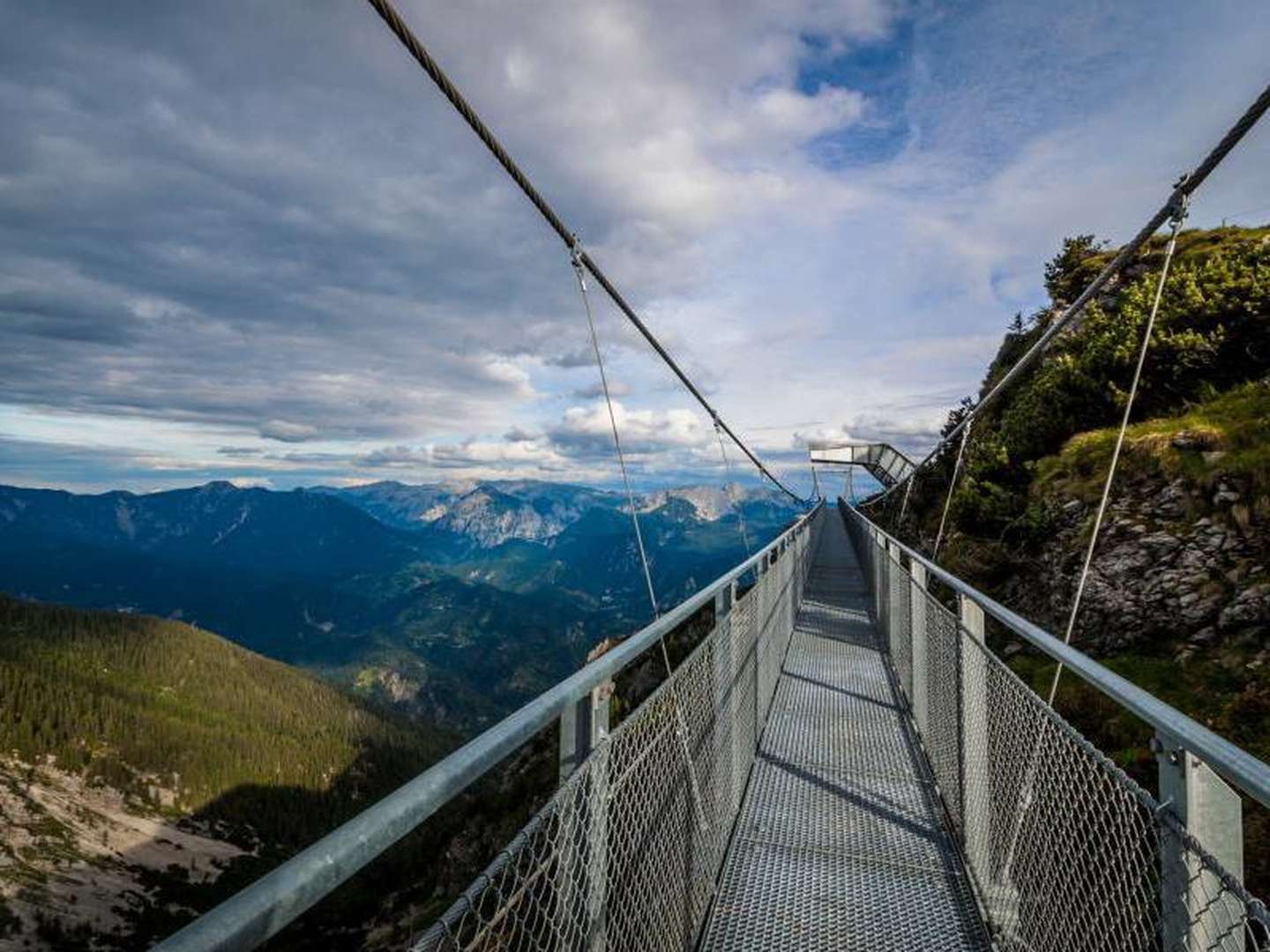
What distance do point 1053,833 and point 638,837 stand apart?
1602 mm

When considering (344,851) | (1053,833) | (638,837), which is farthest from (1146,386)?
(344,851)

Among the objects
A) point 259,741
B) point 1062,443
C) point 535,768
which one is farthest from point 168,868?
point 1062,443

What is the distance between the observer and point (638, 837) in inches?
94.5

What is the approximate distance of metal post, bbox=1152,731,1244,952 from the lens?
4.72 feet

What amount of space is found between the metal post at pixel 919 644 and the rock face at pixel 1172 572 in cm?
210

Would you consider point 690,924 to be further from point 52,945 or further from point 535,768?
point 52,945

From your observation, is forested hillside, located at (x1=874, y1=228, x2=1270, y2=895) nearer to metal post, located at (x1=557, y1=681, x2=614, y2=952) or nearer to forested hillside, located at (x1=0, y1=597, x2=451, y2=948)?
metal post, located at (x1=557, y1=681, x2=614, y2=952)

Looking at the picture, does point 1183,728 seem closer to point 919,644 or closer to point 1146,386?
point 919,644

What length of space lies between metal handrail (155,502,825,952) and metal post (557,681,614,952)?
8.1 inches

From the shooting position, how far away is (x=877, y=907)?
330cm

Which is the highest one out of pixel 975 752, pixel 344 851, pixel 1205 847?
pixel 344 851

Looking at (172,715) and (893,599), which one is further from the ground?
(893,599)

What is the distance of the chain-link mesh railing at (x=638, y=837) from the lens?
1484 mm

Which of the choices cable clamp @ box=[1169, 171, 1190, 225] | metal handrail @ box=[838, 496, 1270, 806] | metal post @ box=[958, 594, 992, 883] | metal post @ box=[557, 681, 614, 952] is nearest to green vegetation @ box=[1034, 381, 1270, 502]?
cable clamp @ box=[1169, 171, 1190, 225]
